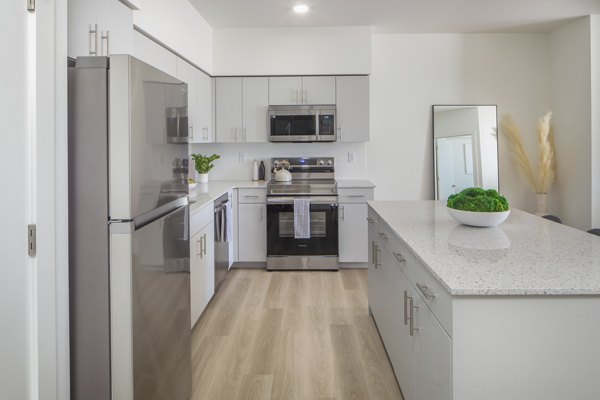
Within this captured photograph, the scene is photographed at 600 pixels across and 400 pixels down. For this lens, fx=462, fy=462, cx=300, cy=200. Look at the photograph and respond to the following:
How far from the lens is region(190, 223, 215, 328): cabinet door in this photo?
10.4 feet

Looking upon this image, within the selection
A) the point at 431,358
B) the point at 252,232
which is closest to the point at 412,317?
the point at 431,358

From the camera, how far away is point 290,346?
302cm

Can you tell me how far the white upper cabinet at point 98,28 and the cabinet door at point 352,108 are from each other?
307cm

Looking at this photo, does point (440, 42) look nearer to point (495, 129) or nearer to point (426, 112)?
point (426, 112)

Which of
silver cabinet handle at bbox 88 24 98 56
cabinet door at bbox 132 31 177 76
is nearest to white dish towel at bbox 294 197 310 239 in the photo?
cabinet door at bbox 132 31 177 76

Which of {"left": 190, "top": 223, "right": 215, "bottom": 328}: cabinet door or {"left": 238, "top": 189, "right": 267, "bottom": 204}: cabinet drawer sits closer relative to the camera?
{"left": 190, "top": 223, "right": 215, "bottom": 328}: cabinet door

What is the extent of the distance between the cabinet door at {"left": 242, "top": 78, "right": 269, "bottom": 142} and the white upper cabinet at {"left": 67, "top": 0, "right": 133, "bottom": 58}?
9.27ft

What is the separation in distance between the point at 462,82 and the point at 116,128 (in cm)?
476

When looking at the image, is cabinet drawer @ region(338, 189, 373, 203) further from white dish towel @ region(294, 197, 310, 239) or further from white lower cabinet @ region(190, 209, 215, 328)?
white lower cabinet @ region(190, 209, 215, 328)

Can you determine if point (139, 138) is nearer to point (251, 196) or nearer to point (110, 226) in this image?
point (110, 226)

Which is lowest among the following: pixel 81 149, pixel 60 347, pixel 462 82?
pixel 60 347

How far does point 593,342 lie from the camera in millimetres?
1380

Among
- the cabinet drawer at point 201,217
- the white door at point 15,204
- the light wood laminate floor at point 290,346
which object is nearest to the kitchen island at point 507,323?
the light wood laminate floor at point 290,346

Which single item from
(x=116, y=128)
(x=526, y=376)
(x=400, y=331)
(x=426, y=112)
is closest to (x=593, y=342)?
(x=526, y=376)
